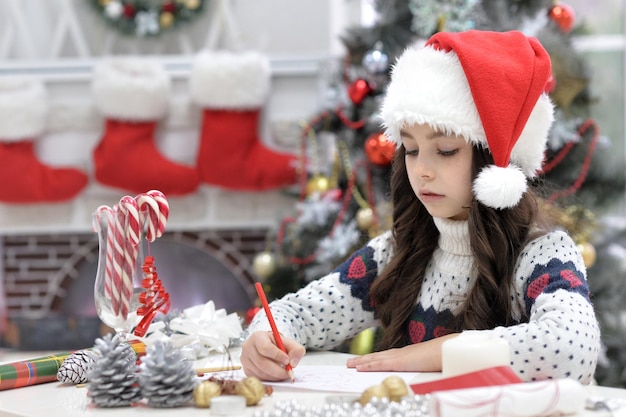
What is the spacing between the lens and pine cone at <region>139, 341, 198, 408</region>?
1051 millimetres

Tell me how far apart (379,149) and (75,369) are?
1.59 m

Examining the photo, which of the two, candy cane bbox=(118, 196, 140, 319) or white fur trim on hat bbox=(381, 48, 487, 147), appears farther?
white fur trim on hat bbox=(381, 48, 487, 147)

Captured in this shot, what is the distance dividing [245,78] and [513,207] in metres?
2.11

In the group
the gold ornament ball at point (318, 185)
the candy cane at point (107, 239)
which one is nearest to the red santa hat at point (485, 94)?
the candy cane at point (107, 239)

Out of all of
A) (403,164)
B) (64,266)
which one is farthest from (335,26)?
(403,164)

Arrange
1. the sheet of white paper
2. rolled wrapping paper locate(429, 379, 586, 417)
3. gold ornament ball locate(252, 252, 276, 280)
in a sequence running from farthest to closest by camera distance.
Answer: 1. gold ornament ball locate(252, 252, 276, 280)
2. the sheet of white paper
3. rolled wrapping paper locate(429, 379, 586, 417)

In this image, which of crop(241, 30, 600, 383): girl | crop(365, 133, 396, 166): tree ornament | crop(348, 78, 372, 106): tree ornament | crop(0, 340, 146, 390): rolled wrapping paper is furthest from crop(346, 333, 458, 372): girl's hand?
crop(348, 78, 372, 106): tree ornament

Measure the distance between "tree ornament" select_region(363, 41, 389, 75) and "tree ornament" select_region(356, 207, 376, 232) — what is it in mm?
430

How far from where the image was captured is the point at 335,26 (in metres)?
3.72

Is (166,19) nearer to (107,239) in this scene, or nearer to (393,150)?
(393,150)

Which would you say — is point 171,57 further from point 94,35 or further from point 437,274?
point 437,274

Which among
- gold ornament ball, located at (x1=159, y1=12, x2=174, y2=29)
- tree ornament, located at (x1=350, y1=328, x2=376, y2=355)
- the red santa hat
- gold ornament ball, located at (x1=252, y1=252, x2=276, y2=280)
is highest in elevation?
gold ornament ball, located at (x1=159, y1=12, x2=174, y2=29)

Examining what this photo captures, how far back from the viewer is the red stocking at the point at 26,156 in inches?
136

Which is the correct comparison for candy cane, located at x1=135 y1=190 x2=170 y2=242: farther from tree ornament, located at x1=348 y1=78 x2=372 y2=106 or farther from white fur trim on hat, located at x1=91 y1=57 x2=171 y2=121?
white fur trim on hat, located at x1=91 y1=57 x2=171 y2=121
